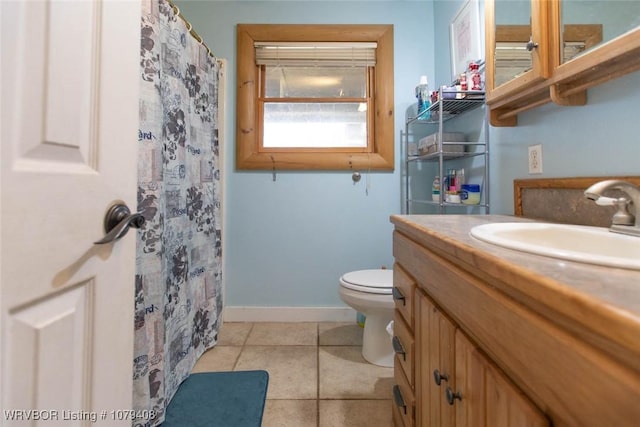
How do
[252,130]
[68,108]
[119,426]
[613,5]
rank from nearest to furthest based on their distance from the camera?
[68,108]
[119,426]
[613,5]
[252,130]

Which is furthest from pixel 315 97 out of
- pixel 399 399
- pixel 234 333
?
pixel 399 399

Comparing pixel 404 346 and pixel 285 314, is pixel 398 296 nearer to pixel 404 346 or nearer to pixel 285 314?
pixel 404 346

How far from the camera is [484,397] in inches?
18.6

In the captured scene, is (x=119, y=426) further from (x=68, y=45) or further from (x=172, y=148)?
(x=172, y=148)

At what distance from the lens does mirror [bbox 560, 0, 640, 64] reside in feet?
2.31

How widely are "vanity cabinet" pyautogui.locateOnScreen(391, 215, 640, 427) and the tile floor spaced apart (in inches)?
22.9

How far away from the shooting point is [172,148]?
1.32 m

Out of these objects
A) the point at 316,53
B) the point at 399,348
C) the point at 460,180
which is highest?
the point at 316,53

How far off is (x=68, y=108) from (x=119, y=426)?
62 cm

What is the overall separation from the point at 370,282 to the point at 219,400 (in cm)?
89

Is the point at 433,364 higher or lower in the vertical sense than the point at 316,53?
lower

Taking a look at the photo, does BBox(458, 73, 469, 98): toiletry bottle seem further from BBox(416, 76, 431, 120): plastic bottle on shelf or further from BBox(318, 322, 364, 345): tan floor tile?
BBox(318, 322, 364, 345): tan floor tile

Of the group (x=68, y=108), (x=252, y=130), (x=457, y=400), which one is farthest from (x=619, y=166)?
(x=252, y=130)

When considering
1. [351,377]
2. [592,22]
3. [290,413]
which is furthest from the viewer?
[351,377]
